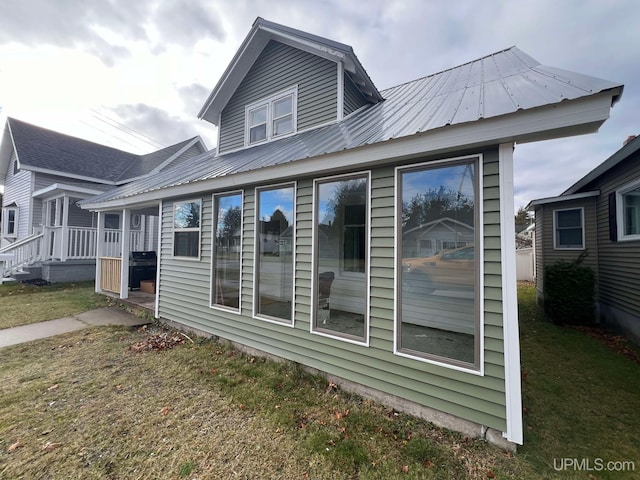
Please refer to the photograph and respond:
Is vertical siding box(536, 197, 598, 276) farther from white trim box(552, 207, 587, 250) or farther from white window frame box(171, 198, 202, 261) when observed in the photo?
white window frame box(171, 198, 202, 261)

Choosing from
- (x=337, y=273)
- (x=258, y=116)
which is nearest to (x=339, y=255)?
(x=337, y=273)

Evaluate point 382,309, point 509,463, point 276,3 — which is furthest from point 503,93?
point 276,3

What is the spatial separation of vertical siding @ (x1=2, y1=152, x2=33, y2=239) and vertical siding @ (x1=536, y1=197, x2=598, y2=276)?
810 inches

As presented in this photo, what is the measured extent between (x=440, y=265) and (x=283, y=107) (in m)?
4.98

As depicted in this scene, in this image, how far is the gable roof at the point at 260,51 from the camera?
5277mm

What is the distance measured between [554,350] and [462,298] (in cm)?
389

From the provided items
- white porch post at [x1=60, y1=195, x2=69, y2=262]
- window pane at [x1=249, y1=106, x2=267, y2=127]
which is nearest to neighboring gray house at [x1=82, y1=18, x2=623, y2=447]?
window pane at [x1=249, y1=106, x2=267, y2=127]

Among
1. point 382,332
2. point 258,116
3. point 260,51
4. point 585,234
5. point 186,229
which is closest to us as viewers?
point 382,332

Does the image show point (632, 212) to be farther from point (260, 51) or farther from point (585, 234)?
point (260, 51)

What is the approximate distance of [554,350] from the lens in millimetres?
5180

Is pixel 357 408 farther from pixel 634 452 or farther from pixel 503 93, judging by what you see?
pixel 503 93

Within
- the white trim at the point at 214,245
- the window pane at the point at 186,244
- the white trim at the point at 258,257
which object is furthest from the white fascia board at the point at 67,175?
the white trim at the point at 258,257

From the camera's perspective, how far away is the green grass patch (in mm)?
6550

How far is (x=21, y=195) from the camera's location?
1336cm
